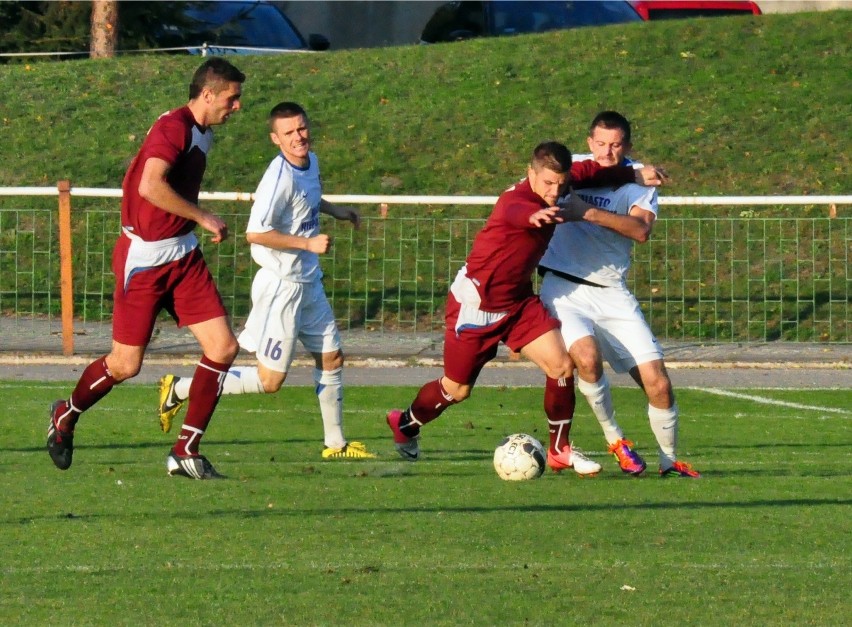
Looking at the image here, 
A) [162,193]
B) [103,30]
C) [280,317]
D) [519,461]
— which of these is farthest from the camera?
[103,30]

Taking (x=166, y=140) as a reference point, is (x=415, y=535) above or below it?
below

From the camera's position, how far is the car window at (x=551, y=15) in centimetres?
2452

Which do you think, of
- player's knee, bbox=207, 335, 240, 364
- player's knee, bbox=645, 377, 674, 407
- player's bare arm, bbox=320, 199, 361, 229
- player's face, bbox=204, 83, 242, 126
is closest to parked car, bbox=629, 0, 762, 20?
player's bare arm, bbox=320, 199, 361, 229

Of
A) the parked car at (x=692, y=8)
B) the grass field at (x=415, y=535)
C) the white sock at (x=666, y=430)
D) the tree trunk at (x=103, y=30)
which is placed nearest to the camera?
the grass field at (x=415, y=535)

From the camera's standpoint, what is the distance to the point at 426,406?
865 centimetres

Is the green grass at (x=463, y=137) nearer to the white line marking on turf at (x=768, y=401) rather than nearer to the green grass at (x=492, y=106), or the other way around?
the green grass at (x=492, y=106)

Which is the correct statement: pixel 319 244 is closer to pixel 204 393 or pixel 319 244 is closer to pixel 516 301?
pixel 204 393

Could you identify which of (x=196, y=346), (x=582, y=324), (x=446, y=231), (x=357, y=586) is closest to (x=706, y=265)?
(x=446, y=231)

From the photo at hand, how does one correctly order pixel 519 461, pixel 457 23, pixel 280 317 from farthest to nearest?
pixel 457 23 → pixel 280 317 → pixel 519 461

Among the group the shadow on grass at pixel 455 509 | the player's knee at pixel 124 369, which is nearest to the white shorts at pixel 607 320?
the shadow on grass at pixel 455 509

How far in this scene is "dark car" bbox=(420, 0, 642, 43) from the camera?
24547mm

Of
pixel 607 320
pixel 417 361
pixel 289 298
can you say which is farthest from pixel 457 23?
pixel 607 320

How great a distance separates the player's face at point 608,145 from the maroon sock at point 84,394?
2.81 metres

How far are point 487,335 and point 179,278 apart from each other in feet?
5.44
